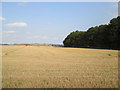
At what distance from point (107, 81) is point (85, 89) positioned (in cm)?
172

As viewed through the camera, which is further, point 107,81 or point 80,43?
point 80,43

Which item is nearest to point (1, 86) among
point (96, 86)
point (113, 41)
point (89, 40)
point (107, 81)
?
point (96, 86)

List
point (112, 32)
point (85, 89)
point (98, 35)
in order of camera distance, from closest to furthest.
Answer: point (85, 89) < point (112, 32) < point (98, 35)

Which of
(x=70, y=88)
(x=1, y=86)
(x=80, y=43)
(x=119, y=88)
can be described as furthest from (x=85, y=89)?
(x=80, y=43)

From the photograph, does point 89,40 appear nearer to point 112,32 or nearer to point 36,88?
point 112,32

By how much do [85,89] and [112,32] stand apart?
154 feet

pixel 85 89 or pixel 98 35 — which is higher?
pixel 85 89

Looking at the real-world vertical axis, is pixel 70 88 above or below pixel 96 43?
above

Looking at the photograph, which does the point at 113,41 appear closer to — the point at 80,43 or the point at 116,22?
the point at 116,22

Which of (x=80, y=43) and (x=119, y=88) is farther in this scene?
(x=80, y=43)

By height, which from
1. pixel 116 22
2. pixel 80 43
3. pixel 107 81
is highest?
pixel 107 81

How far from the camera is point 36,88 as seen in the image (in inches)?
250

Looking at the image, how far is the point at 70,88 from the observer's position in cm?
637

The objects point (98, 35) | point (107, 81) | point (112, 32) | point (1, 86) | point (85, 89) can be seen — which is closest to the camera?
point (85, 89)
